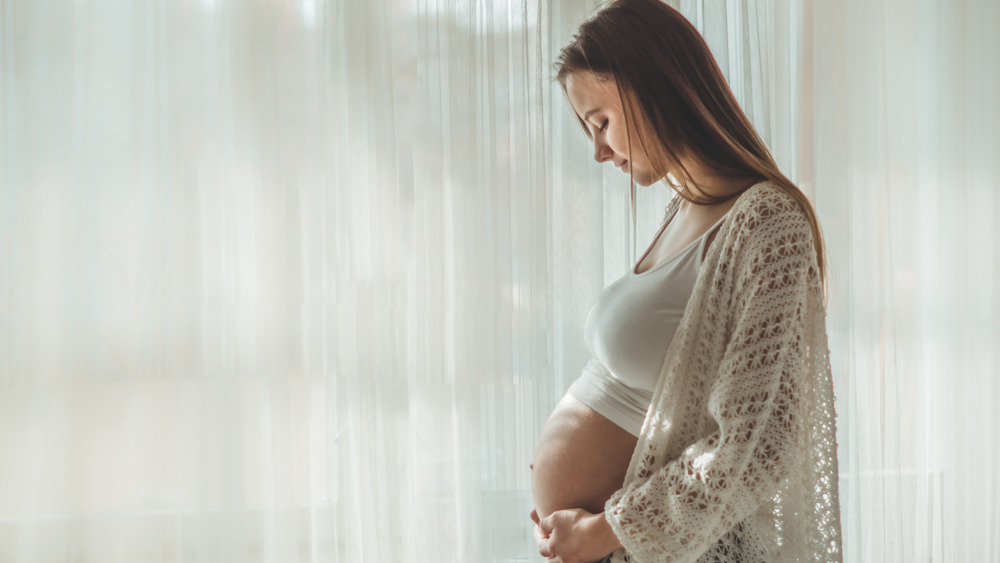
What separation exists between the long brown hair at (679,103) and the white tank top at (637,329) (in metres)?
0.08

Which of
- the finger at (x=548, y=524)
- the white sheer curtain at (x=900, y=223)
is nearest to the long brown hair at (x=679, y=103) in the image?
the finger at (x=548, y=524)

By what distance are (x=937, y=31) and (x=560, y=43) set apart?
828mm

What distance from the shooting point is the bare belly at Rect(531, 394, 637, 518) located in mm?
868

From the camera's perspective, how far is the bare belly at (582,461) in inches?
34.2

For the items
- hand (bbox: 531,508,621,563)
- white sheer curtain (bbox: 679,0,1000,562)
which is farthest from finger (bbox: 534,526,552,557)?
white sheer curtain (bbox: 679,0,1000,562)

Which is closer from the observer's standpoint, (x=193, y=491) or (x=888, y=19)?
(x=193, y=491)

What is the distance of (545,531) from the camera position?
2.95 ft

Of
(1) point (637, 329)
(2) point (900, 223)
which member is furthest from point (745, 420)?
(2) point (900, 223)

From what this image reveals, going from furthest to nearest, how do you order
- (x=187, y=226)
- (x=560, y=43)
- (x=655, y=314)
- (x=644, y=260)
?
1. (x=560, y=43)
2. (x=187, y=226)
3. (x=644, y=260)
4. (x=655, y=314)

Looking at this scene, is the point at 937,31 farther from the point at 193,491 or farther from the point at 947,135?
the point at 193,491

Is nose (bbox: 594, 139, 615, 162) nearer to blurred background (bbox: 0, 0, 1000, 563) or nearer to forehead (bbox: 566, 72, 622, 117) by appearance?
forehead (bbox: 566, 72, 622, 117)

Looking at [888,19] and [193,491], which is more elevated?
[888,19]

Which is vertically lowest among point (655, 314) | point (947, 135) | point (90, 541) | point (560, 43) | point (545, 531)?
point (90, 541)

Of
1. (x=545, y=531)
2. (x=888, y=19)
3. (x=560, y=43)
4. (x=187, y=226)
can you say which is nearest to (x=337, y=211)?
(x=187, y=226)
